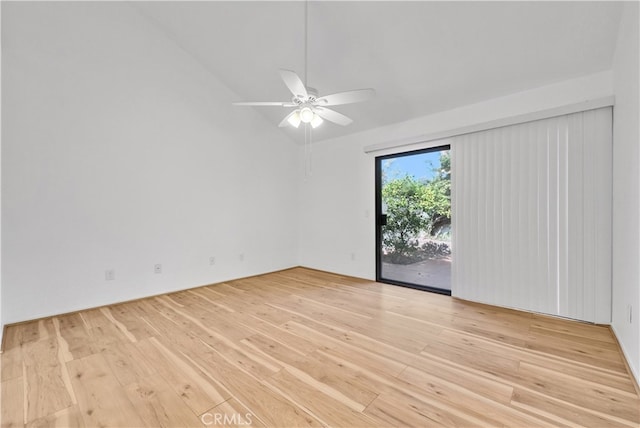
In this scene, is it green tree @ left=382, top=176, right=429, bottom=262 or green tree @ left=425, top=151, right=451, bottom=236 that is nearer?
green tree @ left=425, top=151, right=451, bottom=236

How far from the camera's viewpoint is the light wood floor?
4.67 feet

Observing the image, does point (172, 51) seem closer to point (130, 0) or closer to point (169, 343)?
point (130, 0)

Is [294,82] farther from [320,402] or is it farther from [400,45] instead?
[320,402]

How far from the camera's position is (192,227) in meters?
3.82

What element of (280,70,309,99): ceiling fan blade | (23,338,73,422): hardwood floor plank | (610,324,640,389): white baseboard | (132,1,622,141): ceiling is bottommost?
(23,338,73,422): hardwood floor plank

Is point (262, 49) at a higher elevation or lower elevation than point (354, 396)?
higher

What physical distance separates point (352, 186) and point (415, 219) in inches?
46.3

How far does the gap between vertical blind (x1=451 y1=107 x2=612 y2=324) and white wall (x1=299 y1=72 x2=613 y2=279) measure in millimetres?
281

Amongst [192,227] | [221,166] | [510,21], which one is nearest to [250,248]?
[192,227]

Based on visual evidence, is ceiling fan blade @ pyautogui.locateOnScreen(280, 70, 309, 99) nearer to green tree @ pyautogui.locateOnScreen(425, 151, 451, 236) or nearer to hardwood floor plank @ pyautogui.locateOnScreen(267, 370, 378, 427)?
hardwood floor plank @ pyautogui.locateOnScreen(267, 370, 378, 427)

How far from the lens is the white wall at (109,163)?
263 cm

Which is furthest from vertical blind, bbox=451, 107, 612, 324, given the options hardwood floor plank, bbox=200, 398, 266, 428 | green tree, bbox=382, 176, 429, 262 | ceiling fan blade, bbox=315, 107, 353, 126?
hardwood floor plank, bbox=200, 398, 266, 428

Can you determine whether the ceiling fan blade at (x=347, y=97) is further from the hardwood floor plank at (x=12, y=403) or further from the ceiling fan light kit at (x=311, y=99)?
the hardwood floor plank at (x=12, y=403)

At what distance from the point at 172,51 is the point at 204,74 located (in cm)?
46
